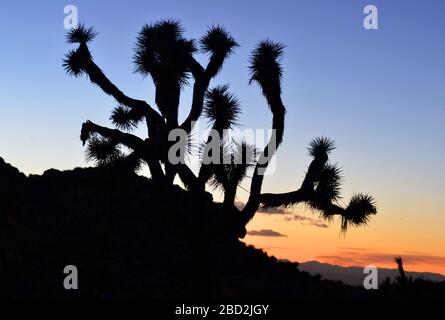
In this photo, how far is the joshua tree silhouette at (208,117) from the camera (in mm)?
13773

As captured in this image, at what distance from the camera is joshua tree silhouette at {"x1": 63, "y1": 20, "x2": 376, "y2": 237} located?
13.8 metres

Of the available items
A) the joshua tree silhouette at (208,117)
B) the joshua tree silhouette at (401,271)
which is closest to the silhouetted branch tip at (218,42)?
the joshua tree silhouette at (208,117)

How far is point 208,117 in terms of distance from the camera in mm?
13820

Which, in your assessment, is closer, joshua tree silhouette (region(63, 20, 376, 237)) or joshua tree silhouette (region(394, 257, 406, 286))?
joshua tree silhouette (region(63, 20, 376, 237))

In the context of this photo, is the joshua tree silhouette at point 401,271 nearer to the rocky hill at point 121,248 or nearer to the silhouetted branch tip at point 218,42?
the rocky hill at point 121,248

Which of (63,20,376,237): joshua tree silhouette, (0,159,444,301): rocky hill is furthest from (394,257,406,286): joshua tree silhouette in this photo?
(63,20,376,237): joshua tree silhouette

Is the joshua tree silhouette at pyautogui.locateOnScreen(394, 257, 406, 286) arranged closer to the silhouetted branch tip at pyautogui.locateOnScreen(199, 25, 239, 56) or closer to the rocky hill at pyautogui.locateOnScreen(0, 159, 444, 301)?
the rocky hill at pyautogui.locateOnScreen(0, 159, 444, 301)

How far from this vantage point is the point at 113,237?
90.9 ft

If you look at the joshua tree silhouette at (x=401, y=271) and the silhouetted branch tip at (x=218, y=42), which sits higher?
the silhouetted branch tip at (x=218, y=42)

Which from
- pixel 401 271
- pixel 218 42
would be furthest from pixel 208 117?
pixel 401 271

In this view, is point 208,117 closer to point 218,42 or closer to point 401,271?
point 218,42

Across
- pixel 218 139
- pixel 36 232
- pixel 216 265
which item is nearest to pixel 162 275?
pixel 216 265

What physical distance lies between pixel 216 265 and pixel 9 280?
327 inches
